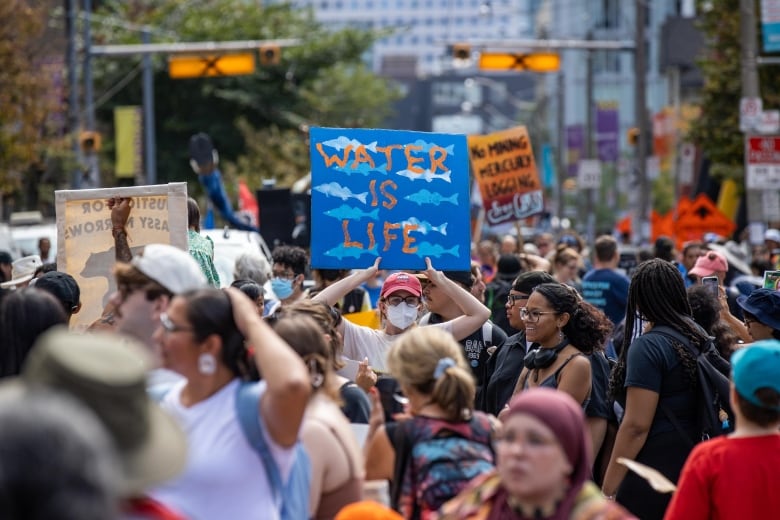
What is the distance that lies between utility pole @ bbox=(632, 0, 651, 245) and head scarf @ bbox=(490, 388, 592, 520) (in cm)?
2554

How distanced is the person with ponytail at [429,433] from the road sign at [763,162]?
16205mm

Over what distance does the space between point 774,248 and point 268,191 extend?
29.3ft

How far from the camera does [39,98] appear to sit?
2844 centimetres

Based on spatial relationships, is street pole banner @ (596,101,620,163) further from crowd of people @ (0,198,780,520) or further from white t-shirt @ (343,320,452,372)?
crowd of people @ (0,198,780,520)

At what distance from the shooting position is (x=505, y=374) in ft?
26.6

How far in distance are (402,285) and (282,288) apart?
9.68 ft

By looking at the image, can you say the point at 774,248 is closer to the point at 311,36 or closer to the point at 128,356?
the point at 128,356

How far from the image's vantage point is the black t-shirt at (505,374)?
805 centimetres

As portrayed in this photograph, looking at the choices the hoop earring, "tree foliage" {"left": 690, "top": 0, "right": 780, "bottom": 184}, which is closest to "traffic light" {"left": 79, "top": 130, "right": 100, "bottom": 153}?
"tree foliage" {"left": 690, "top": 0, "right": 780, "bottom": 184}

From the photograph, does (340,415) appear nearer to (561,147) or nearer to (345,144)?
(345,144)

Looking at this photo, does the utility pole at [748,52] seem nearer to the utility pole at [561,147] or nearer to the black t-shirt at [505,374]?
the black t-shirt at [505,374]

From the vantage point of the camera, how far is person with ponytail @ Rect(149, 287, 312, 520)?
4285 millimetres

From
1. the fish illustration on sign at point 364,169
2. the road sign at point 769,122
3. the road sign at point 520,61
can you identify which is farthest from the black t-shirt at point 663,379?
the road sign at point 520,61

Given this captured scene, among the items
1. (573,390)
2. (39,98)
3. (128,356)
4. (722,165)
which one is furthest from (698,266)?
(722,165)
